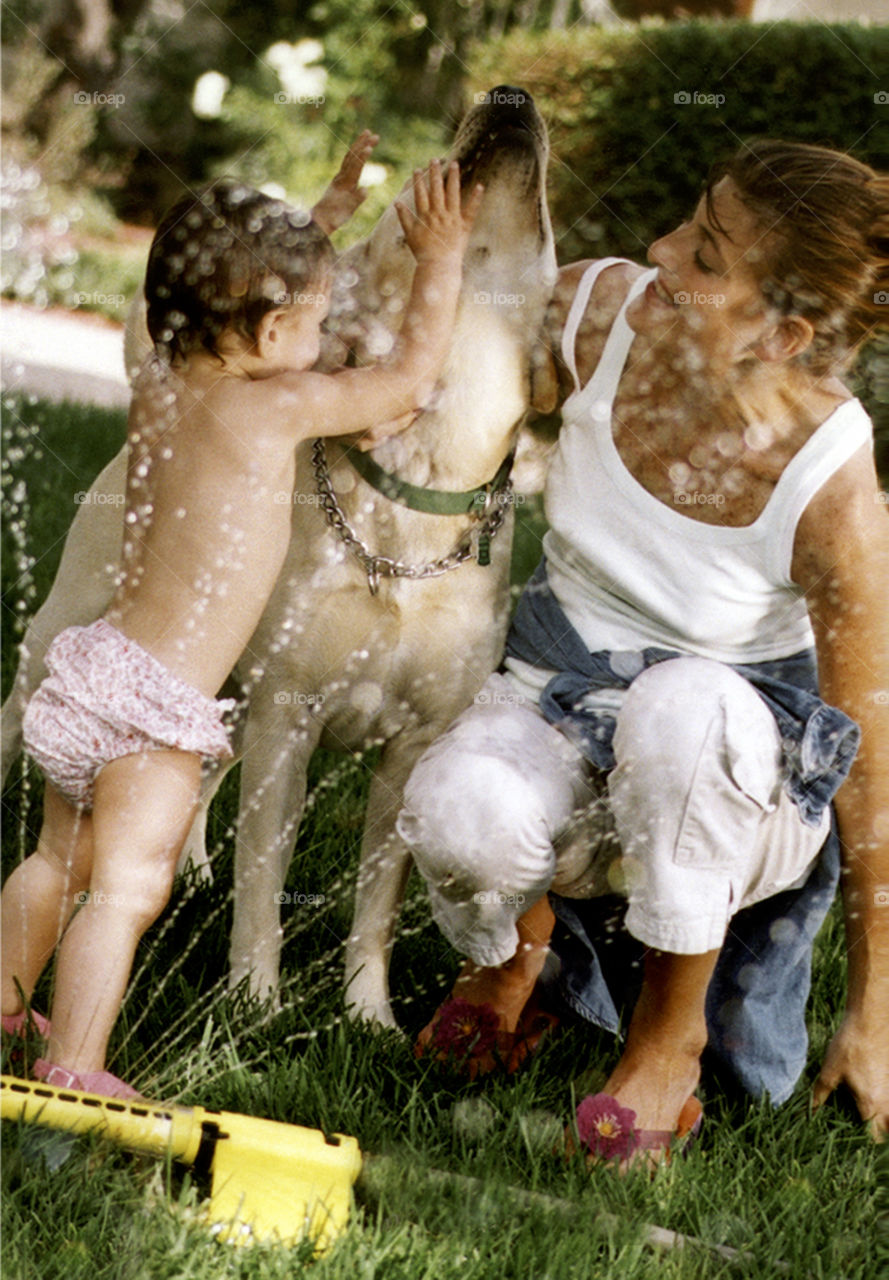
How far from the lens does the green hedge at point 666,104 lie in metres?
1.64

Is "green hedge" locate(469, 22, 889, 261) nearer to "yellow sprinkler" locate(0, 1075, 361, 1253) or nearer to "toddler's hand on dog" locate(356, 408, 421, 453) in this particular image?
"toddler's hand on dog" locate(356, 408, 421, 453)

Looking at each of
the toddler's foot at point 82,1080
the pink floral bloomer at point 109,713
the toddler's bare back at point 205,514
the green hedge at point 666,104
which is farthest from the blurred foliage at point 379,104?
the toddler's foot at point 82,1080

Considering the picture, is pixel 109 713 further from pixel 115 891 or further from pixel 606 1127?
pixel 606 1127

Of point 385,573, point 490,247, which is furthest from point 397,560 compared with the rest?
point 490,247

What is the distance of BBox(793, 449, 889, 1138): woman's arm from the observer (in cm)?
153

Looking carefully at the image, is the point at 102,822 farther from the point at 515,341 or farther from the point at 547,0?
the point at 547,0

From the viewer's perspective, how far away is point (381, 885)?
72.6 inches

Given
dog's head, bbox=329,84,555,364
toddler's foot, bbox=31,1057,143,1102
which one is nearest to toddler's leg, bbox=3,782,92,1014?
toddler's foot, bbox=31,1057,143,1102

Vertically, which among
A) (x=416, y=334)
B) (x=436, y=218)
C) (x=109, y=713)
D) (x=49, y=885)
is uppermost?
(x=436, y=218)

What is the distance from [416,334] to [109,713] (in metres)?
0.53

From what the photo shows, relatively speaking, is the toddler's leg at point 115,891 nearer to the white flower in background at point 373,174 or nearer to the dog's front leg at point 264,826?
the dog's front leg at point 264,826

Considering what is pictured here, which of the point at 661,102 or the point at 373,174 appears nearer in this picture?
the point at 373,174

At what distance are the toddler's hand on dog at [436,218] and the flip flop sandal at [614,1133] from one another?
95 centimetres

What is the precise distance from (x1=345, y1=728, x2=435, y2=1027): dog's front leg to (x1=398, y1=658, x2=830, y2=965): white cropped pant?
14 centimetres
